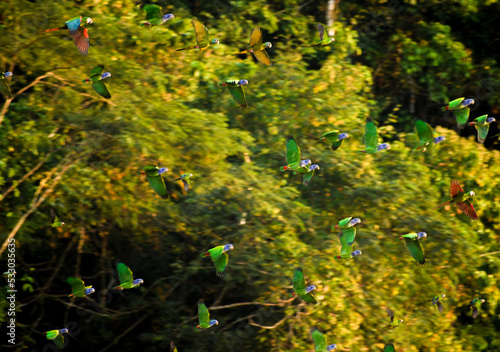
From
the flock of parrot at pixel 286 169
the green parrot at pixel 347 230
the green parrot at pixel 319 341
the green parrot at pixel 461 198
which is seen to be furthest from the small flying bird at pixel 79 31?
the green parrot at pixel 319 341

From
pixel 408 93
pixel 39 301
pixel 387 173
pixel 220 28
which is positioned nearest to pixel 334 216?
pixel 387 173

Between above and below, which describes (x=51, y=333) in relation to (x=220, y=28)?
below

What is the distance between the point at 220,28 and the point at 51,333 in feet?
13.9

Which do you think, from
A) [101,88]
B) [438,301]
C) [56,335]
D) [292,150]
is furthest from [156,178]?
[438,301]

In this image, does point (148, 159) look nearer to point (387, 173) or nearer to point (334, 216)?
point (334, 216)

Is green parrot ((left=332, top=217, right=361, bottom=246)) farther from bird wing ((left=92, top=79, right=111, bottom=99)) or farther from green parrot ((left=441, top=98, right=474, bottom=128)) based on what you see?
bird wing ((left=92, top=79, right=111, bottom=99))

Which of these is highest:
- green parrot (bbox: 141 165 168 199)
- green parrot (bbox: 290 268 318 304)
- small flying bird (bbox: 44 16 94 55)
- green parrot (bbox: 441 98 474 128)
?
small flying bird (bbox: 44 16 94 55)

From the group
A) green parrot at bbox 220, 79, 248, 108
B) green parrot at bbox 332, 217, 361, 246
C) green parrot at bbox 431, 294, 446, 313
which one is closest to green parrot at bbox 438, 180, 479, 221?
green parrot at bbox 332, 217, 361, 246

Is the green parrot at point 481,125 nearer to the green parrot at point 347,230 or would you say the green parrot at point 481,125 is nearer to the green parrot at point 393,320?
the green parrot at point 347,230

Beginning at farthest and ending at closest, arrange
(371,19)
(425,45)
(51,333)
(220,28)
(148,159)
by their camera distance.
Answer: (371,19) < (425,45) < (220,28) < (148,159) < (51,333)

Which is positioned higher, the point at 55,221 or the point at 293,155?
the point at 293,155

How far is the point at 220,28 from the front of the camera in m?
7.75

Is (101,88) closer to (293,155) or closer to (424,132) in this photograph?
(293,155)

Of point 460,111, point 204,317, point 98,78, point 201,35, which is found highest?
point 201,35
